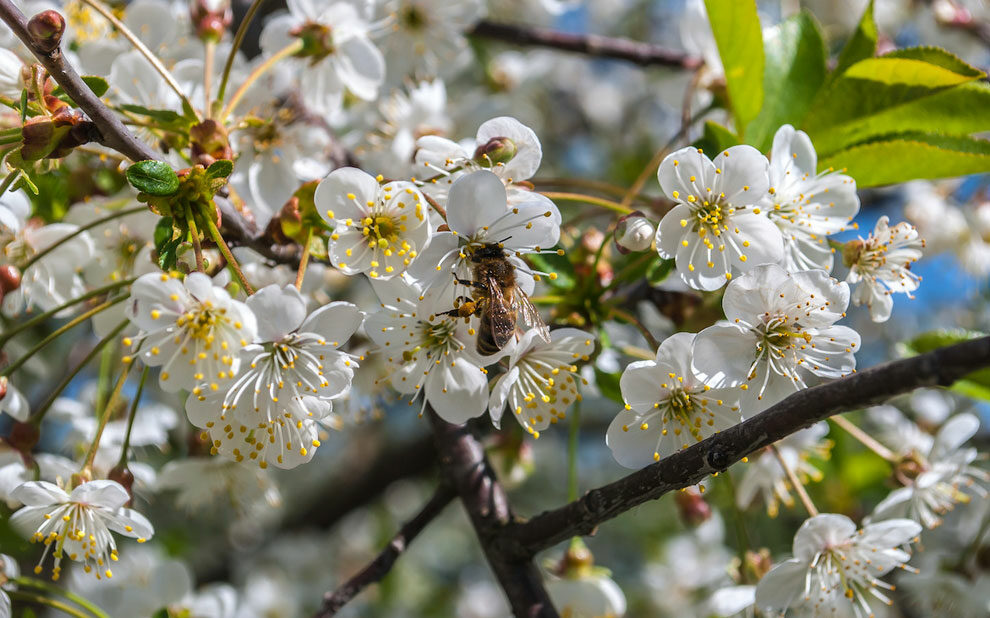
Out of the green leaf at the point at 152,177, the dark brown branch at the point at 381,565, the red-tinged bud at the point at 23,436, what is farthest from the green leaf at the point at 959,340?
the red-tinged bud at the point at 23,436

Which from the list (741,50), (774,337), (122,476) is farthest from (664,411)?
(122,476)

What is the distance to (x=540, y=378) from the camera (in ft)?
5.09

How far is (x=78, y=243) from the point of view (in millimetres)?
1902

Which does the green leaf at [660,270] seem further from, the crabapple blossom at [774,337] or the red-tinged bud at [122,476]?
the red-tinged bud at [122,476]

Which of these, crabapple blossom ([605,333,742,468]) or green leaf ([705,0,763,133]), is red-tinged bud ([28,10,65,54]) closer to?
crabapple blossom ([605,333,742,468])

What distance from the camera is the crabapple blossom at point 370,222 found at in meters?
1.41

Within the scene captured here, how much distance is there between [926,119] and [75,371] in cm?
180

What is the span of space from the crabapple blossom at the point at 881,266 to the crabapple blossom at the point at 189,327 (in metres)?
1.11

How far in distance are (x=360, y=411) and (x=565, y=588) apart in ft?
2.40

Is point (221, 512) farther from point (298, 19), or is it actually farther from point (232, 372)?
point (232, 372)

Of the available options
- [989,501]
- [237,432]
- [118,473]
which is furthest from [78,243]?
[989,501]

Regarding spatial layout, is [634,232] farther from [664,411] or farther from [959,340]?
[959,340]

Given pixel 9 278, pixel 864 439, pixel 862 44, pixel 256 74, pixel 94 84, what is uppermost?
pixel 256 74

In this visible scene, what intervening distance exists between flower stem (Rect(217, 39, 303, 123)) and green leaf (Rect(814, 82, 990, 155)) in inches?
47.1
